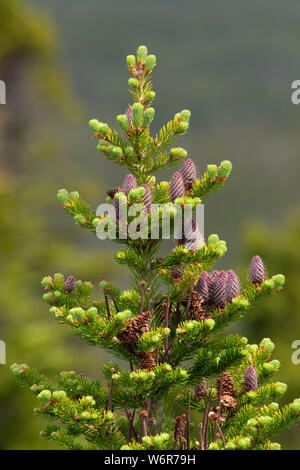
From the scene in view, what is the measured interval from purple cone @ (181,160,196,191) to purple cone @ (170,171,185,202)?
19cm

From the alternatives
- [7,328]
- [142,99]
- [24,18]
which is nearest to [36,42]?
[24,18]

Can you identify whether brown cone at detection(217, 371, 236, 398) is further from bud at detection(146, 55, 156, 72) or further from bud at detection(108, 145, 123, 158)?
bud at detection(146, 55, 156, 72)

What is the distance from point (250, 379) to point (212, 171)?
1.56 metres

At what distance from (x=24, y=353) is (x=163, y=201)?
11689 mm

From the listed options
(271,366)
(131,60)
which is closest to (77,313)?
(271,366)

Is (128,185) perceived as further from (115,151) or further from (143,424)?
(143,424)

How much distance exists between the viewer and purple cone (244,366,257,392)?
164 inches

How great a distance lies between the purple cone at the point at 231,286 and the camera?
4051 millimetres

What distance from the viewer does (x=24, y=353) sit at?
49.1ft

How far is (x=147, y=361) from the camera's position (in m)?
4.02

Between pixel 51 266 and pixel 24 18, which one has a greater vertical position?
pixel 24 18

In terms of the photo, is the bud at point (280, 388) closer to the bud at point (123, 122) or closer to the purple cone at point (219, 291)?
the purple cone at point (219, 291)
